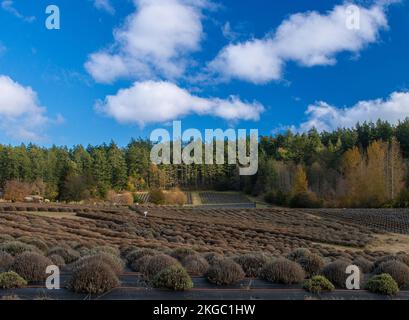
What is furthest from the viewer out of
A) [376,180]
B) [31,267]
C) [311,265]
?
[376,180]

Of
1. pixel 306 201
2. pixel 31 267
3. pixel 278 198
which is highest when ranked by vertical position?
pixel 31 267

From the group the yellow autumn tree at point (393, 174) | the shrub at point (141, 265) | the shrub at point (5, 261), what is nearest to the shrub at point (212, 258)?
the shrub at point (141, 265)

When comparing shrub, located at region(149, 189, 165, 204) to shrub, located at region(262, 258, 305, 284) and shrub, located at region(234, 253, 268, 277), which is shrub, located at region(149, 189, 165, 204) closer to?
shrub, located at region(234, 253, 268, 277)

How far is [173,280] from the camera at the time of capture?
32.7 feet

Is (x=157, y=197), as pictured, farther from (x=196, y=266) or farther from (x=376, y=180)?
(x=196, y=266)

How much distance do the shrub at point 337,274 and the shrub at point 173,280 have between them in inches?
164

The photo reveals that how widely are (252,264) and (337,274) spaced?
279cm

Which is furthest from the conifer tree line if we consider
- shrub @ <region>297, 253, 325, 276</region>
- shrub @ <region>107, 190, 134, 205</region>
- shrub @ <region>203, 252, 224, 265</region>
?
shrub @ <region>297, 253, 325, 276</region>

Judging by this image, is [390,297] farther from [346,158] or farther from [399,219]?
[346,158]

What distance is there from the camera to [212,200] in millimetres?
109188

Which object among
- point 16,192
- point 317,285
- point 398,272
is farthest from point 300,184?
point 317,285

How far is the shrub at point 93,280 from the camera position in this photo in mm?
9578

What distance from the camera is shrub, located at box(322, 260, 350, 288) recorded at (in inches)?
447

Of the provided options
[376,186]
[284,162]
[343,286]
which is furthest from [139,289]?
[284,162]
